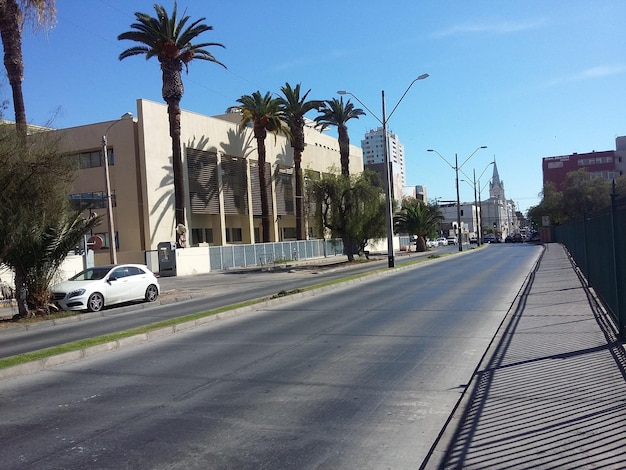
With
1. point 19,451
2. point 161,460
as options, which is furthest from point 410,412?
point 19,451

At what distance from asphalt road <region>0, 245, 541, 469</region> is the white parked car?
745 centimetres

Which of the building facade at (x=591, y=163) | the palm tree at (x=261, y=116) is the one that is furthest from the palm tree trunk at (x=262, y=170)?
the building facade at (x=591, y=163)

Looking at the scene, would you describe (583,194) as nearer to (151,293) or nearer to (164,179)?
(164,179)

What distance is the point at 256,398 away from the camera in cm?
645

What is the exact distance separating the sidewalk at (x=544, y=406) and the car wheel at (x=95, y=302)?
42.7 ft

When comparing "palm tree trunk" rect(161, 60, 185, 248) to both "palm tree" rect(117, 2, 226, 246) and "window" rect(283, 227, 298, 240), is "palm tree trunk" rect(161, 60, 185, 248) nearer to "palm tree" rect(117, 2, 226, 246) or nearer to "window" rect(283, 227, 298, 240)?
"palm tree" rect(117, 2, 226, 246)

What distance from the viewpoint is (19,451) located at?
501cm

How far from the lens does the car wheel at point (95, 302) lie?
58.2 ft

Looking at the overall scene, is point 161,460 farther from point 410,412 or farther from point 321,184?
point 321,184

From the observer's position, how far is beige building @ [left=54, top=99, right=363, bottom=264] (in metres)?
40.3

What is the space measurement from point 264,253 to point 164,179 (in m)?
9.99

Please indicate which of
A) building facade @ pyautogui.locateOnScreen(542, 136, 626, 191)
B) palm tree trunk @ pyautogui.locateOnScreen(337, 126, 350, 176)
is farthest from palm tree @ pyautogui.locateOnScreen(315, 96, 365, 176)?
building facade @ pyautogui.locateOnScreen(542, 136, 626, 191)

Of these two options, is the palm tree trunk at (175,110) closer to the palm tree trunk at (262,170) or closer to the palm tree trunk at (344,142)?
the palm tree trunk at (262,170)

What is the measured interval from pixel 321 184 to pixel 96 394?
33.2 m
